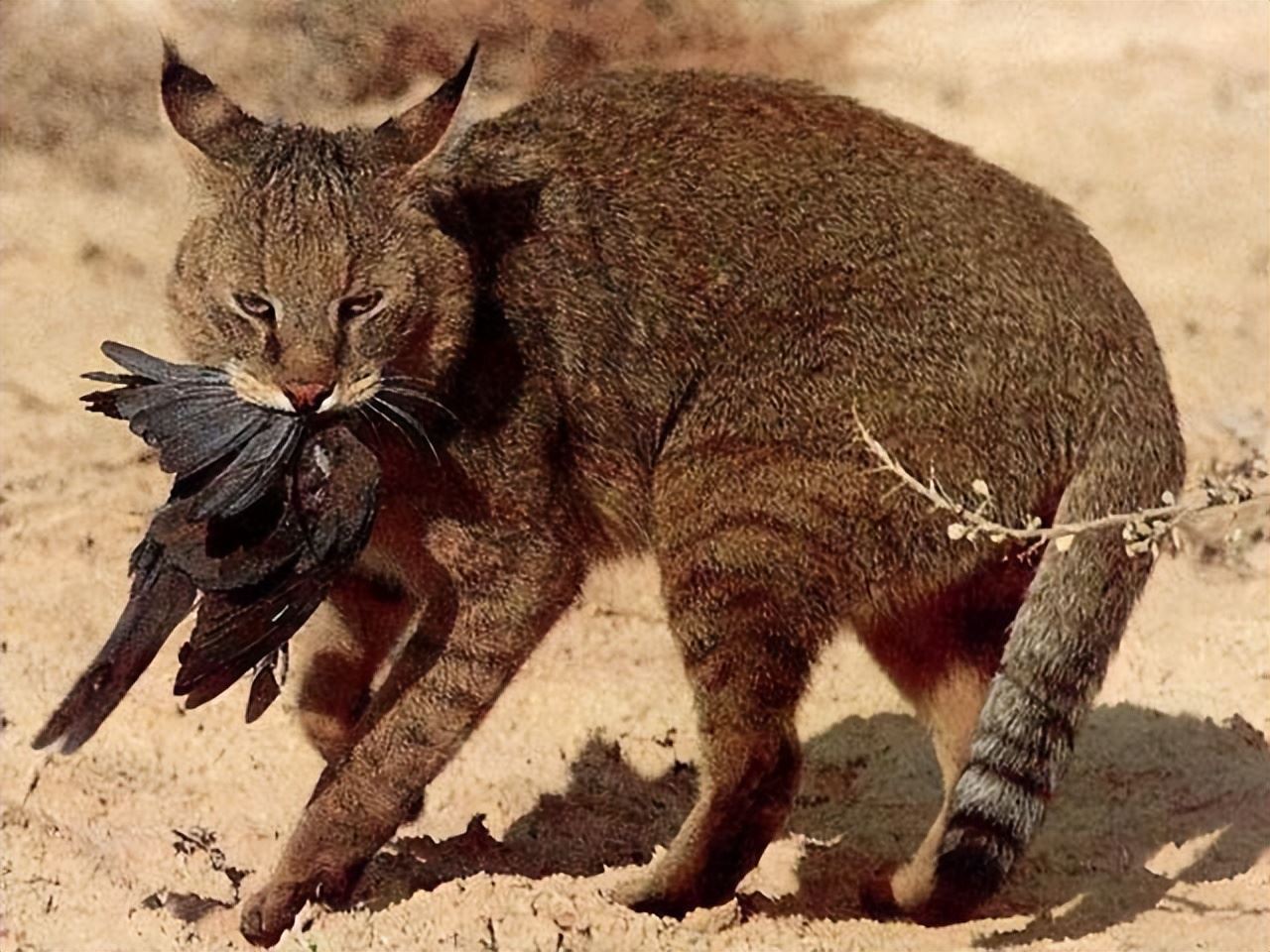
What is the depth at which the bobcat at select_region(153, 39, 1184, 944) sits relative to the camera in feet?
14.3

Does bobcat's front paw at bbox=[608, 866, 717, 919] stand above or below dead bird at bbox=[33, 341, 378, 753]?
below

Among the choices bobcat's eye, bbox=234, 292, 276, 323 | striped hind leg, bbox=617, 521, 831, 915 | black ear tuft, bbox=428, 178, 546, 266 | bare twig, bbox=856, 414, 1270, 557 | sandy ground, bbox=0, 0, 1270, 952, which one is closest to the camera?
bare twig, bbox=856, 414, 1270, 557

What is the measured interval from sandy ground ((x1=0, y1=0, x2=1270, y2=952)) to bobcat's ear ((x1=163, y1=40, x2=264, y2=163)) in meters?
1.66

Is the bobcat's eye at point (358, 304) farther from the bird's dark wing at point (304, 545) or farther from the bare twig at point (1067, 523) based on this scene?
the bare twig at point (1067, 523)

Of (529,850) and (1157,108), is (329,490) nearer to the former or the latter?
(529,850)

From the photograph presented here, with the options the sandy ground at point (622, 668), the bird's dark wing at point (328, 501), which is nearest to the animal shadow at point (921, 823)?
the sandy ground at point (622, 668)

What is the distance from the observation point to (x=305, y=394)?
13.4ft

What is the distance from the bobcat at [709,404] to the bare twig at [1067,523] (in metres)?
0.07

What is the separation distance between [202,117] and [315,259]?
475mm

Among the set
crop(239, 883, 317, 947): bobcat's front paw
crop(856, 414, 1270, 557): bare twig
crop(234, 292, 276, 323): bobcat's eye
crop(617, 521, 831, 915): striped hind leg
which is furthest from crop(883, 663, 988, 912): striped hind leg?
crop(234, 292, 276, 323): bobcat's eye

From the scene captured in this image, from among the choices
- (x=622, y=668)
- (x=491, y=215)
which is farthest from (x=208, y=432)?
(x=622, y=668)

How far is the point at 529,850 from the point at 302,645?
2.52 ft

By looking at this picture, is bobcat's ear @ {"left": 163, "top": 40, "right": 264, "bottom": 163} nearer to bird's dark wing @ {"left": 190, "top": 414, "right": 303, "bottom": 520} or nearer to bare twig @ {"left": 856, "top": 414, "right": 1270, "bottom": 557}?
bird's dark wing @ {"left": 190, "top": 414, "right": 303, "bottom": 520}

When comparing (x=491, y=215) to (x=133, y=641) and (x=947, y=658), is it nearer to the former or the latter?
(x=133, y=641)
